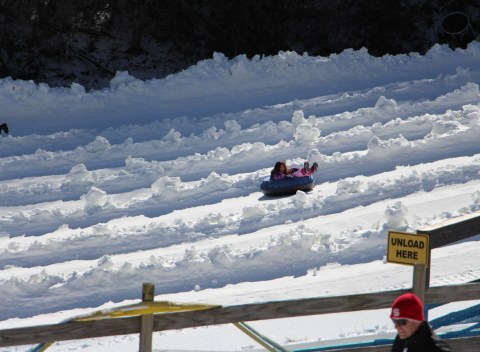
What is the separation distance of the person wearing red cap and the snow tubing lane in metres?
6.98

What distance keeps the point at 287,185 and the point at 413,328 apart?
7.04 metres

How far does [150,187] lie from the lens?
11.8 meters

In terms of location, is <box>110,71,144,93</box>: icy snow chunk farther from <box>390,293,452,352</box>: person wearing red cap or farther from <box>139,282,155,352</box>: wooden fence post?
<box>390,293,452,352</box>: person wearing red cap

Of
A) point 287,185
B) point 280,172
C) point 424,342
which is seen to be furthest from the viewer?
point 280,172

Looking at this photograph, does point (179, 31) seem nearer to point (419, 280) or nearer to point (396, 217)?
point (396, 217)

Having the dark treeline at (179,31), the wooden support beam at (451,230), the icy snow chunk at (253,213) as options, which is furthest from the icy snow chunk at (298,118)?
the wooden support beam at (451,230)

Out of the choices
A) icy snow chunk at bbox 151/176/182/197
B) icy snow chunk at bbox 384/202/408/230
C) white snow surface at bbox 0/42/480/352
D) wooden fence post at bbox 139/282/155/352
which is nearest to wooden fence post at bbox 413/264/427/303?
white snow surface at bbox 0/42/480/352

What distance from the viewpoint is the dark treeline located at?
1709cm

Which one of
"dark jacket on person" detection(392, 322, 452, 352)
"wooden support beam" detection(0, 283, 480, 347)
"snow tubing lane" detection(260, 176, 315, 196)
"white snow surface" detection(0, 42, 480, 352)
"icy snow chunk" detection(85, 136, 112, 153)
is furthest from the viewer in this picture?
"icy snow chunk" detection(85, 136, 112, 153)

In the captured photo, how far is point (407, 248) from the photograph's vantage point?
533 cm

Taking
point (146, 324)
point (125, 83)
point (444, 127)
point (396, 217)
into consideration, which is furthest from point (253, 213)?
point (125, 83)

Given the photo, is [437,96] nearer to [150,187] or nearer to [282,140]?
[282,140]

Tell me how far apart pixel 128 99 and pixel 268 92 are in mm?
2281

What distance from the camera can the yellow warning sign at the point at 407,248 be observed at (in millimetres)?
5297
